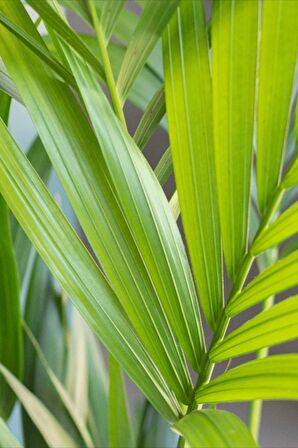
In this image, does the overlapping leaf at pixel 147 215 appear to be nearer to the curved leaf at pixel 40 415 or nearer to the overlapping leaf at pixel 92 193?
the overlapping leaf at pixel 92 193

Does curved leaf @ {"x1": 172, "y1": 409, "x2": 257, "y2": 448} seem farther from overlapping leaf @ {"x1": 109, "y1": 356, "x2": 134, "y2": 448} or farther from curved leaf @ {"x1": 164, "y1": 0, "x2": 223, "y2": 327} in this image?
overlapping leaf @ {"x1": 109, "y1": 356, "x2": 134, "y2": 448}

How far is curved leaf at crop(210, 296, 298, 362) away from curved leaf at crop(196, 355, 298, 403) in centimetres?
1

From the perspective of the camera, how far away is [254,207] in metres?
0.73

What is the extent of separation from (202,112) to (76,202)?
88 mm

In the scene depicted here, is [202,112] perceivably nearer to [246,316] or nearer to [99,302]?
[99,302]

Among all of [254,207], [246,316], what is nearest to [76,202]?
[254,207]

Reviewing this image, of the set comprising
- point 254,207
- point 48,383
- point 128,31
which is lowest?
point 48,383

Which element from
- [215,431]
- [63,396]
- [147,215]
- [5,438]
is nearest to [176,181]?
[147,215]

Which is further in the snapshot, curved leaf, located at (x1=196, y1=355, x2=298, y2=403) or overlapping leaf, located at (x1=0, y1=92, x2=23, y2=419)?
overlapping leaf, located at (x1=0, y1=92, x2=23, y2=419)

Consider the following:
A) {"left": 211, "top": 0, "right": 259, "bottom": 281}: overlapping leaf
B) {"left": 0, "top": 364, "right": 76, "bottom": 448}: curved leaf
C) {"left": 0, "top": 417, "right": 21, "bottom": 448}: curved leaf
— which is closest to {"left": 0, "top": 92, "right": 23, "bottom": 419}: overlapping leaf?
{"left": 0, "top": 364, "right": 76, "bottom": 448}: curved leaf

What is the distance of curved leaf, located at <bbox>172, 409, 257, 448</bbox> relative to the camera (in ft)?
0.85

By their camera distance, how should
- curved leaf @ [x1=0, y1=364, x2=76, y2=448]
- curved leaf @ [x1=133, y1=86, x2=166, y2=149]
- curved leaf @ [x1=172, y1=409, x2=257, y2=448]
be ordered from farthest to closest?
curved leaf @ [x1=0, y1=364, x2=76, y2=448], curved leaf @ [x1=133, y1=86, x2=166, y2=149], curved leaf @ [x1=172, y1=409, x2=257, y2=448]

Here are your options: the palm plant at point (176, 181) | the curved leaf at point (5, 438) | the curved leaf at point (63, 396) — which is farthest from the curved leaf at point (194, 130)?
the curved leaf at point (63, 396)

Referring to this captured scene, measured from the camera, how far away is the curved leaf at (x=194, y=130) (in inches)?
12.9
